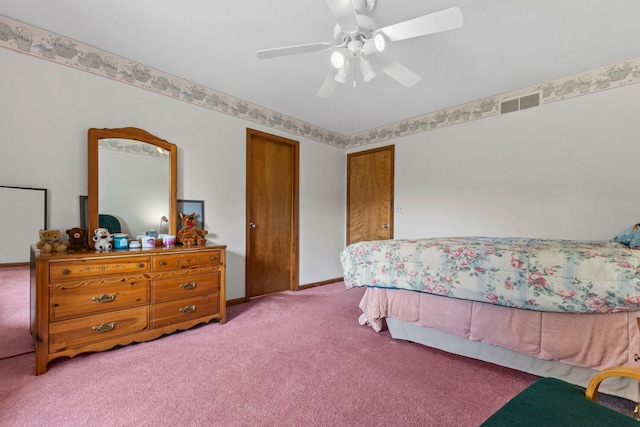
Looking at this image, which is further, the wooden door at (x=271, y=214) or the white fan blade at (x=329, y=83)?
the wooden door at (x=271, y=214)

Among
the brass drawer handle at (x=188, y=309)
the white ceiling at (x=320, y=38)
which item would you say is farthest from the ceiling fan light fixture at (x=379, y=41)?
the brass drawer handle at (x=188, y=309)

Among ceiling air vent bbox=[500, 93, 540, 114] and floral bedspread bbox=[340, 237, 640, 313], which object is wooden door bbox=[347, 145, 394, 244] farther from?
floral bedspread bbox=[340, 237, 640, 313]

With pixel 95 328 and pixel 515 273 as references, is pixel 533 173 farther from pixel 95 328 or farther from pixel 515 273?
pixel 95 328

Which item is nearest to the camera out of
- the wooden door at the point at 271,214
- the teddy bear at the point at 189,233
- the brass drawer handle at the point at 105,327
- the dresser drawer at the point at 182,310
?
the brass drawer handle at the point at 105,327

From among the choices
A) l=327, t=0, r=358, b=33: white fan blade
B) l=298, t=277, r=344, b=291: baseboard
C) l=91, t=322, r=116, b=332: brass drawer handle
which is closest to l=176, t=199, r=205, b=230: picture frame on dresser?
l=91, t=322, r=116, b=332: brass drawer handle

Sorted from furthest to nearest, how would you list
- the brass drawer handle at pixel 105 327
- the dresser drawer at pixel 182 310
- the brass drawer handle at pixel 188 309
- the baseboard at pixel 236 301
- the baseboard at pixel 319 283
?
1. the baseboard at pixel 319 283
2. the baseboard at pixel 236 301
3. the brass drawer handle at pixel 188 309
4. the dresser drawer at pixel 182 310
5. the brass drawer handle at pixel 105 327

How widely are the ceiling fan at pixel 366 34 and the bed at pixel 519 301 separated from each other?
1.35m

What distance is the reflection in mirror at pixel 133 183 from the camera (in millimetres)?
2387

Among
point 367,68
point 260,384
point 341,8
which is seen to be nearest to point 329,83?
point 367,68

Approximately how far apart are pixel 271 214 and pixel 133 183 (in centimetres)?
166

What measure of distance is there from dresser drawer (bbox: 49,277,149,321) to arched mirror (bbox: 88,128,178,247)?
1.84ft

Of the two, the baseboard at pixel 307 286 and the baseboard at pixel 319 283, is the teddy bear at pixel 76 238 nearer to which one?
the baseboard at pixel 307 286

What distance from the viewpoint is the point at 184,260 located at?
2398 mm

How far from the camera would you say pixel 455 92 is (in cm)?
312
